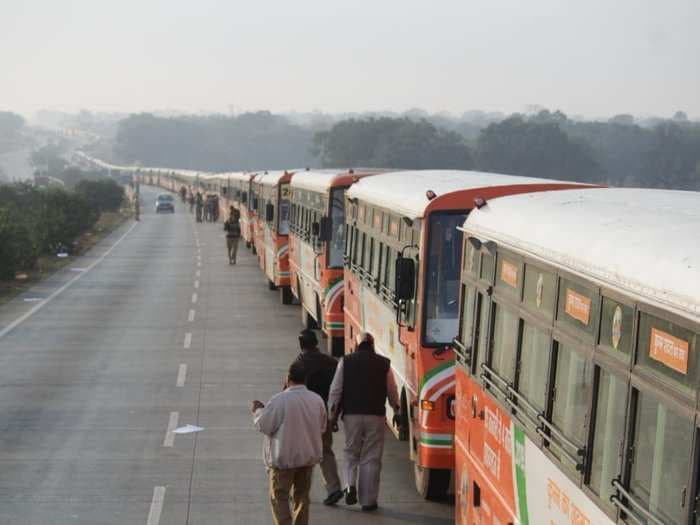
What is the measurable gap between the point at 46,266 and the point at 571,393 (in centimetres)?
3820

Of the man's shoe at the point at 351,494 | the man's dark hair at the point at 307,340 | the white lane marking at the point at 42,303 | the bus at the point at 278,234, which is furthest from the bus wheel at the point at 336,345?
the bus at the point at 278,234

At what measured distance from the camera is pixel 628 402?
5.55 m

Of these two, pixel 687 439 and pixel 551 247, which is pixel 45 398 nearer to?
pixel 551 247

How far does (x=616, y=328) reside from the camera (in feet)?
18.9

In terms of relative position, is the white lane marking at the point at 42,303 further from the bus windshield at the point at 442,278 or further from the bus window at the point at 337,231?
the bus windshield at the point at 442,278

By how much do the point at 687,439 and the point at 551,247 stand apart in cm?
233

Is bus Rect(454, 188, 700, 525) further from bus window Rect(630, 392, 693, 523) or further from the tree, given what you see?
the tree

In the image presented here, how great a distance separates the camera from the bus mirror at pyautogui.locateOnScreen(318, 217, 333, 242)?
2086cm

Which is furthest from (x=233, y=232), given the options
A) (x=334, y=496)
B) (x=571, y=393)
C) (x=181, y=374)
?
(x=571, y=393)

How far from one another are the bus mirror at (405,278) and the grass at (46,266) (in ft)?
71.6

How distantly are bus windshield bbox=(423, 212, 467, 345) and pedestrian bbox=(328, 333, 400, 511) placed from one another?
540mm

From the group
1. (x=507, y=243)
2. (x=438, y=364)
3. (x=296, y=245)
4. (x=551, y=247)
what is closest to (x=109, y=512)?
(x=438, y=364)

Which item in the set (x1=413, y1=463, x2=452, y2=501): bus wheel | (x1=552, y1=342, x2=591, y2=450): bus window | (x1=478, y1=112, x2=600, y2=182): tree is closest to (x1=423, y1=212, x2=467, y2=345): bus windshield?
(x1=413, y1=463, x2=452, y2=501): bus wheel

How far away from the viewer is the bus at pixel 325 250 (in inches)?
816
